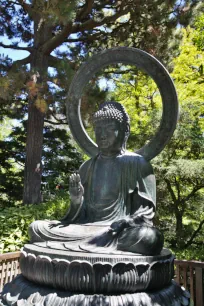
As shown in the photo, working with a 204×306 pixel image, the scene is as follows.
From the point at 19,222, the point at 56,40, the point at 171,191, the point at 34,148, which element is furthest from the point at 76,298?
the point at 56,40

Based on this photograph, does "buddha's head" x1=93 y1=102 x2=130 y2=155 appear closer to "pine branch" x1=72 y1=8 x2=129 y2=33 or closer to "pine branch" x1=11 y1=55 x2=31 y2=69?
"pine branch" x1=11 y1=55 x2=31 y2=69

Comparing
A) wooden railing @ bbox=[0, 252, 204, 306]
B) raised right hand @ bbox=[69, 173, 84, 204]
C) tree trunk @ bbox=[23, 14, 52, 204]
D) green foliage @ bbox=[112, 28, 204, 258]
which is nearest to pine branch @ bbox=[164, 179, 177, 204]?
green foliage @ bbox=[112, 28, 204, 258]

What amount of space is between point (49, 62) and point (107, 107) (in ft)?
20.0

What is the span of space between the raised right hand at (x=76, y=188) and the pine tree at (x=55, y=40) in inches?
177

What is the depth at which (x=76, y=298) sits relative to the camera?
2875mm

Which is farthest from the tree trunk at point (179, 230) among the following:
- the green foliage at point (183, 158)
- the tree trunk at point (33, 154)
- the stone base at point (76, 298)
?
the stone base at point (76, 298)

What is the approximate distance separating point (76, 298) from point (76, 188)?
1.25 m

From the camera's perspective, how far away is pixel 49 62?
970 cm

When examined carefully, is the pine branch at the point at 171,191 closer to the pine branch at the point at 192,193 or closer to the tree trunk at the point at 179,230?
the pine branch at the point at 192,193

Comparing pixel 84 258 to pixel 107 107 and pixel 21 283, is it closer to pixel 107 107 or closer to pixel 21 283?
pixel 21 283

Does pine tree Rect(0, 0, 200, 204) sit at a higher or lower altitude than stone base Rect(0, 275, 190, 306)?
higher

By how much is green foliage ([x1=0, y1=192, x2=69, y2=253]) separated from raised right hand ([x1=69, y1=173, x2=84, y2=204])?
289 cm

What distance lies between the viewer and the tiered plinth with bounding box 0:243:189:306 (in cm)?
290

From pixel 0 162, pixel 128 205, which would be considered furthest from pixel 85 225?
pixel 0 162
